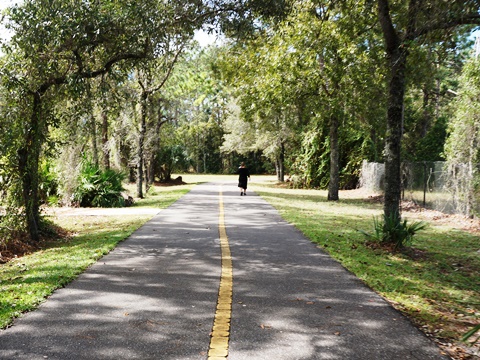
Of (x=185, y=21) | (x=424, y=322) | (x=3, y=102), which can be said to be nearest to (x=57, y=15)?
(x=3, y=102)

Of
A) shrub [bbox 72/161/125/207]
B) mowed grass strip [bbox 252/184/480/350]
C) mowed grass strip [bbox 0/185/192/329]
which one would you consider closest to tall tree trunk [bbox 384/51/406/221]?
mowed grass strip [bbox 252/184/480/350]

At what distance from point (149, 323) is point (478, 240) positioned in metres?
9.61

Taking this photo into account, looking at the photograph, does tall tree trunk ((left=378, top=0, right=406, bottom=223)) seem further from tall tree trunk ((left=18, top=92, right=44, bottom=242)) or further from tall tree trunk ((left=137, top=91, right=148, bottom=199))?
tall tree trunk ((left=137, top=91, right=148, bottom=199))

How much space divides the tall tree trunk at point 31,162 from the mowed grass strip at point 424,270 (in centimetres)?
662

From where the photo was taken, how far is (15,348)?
3742 millimetres

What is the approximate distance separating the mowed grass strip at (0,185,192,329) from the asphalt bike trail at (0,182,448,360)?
236 millimetres

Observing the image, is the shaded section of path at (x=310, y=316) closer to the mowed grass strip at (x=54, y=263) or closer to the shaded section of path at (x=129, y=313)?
the shaded section of path at (x=129, y=313)

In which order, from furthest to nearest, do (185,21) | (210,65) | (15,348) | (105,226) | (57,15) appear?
(210,65), (105,226), (185,21), (57,15), (15,348)

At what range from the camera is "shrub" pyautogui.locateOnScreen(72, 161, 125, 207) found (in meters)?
18.0

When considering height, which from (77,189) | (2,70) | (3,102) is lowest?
(77,189)

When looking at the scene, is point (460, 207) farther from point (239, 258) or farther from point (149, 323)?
point (149, 323)

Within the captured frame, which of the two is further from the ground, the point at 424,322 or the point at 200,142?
the point at 200,142

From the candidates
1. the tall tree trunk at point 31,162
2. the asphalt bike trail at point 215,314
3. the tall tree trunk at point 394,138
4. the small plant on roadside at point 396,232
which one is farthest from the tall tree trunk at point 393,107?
the tall tree trunk at point 31,162

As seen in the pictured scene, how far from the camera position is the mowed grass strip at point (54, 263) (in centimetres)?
512
